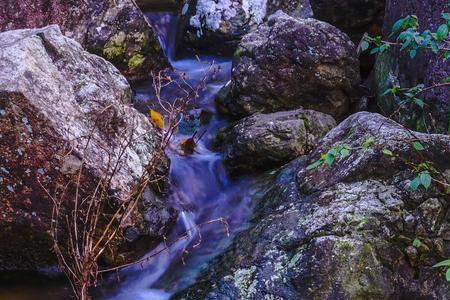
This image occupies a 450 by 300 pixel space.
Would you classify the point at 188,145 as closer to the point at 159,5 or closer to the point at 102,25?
the point at 102,25

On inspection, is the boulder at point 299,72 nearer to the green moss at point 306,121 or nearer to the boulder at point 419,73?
the boulder at point 419,73

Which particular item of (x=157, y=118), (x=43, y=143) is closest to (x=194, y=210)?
(x=157, y=118)

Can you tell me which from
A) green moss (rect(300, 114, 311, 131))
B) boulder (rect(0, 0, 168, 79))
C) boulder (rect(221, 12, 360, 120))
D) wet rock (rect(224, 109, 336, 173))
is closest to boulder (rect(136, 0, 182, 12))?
boulder (rect(0, 0, 168, 79))

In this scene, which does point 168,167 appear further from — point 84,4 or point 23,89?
point 84,4

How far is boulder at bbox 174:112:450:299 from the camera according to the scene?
2.86 metres

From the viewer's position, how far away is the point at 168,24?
8469 millimetres

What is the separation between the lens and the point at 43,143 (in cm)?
363

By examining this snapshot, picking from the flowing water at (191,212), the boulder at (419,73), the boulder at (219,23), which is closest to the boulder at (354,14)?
the boulder at (219,23)

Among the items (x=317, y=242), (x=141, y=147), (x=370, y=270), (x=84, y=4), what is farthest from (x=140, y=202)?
(x=84, y=4)

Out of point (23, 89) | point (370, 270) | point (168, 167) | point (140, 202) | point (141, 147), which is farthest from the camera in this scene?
point (168, 167)

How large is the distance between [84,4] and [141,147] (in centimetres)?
301

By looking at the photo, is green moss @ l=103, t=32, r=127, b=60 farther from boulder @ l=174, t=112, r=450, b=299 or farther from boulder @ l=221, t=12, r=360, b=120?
boulder @ l=174, t=112, r=450, b=299

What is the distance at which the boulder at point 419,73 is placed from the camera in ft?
13.4

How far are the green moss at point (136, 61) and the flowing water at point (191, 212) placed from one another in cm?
27
